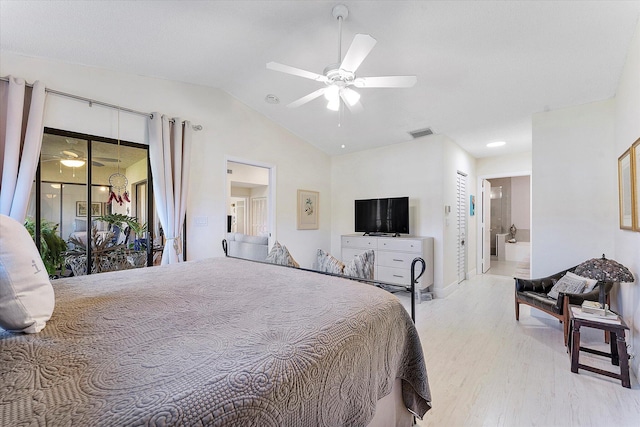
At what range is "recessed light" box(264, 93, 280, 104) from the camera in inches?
147

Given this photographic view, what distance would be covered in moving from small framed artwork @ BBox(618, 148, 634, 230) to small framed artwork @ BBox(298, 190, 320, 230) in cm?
390

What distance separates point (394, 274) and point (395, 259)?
23 cm

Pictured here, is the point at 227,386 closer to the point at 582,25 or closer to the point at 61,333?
the point at 61,333

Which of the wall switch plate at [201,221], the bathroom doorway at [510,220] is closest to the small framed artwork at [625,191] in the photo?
the wall switch plate at [201,221]

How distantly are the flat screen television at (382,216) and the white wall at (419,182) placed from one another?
235 millimetres

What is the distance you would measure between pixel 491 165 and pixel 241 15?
5.22 meters

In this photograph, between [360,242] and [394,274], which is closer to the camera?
[394,274]

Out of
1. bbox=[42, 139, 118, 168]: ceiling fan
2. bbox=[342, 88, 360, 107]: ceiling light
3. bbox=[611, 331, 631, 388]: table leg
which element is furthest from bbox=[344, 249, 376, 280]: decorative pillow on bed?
bbox=[42, 139, 118, 168]: ceiling fan

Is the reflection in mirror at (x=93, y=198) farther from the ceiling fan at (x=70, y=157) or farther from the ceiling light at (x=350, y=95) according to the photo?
the ceiling light at (x=350, y=95)

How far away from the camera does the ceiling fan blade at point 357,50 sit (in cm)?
178

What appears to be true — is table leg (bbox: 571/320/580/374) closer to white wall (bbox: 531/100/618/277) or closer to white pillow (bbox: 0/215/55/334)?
white wall (bbox: 531/100/618/277)

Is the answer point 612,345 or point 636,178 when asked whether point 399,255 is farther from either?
point 636,178

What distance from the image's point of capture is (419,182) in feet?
14.7

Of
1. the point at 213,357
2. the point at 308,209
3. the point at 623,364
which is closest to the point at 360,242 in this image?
the point at 308,209
